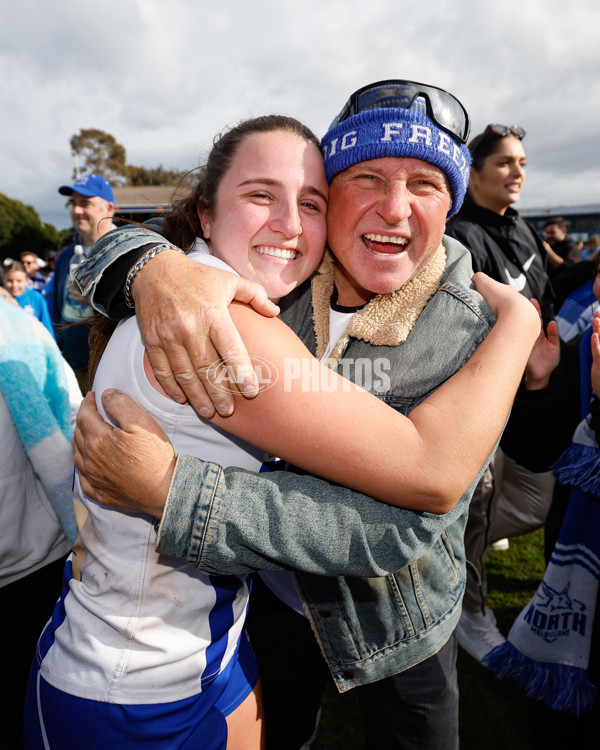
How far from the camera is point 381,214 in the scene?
5.04ft

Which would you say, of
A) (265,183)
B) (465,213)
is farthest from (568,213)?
(265,183)

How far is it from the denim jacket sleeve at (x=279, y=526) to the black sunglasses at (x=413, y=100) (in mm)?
1211

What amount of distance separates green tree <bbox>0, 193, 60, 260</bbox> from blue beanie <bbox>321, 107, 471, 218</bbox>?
3977cm

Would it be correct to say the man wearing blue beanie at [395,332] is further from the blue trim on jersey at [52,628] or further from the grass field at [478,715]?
the grass field at [478,715]

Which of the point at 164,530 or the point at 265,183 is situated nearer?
the point at 164,530

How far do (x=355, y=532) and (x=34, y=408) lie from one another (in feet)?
4.04

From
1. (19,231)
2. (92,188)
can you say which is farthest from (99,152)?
(92,188)

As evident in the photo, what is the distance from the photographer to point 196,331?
3.51 ft

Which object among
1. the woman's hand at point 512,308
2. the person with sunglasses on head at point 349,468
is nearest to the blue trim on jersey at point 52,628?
the person with sunglasses on head at point 349,468

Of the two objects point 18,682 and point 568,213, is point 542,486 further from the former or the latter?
point 568,213

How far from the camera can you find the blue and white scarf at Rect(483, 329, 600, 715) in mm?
2273

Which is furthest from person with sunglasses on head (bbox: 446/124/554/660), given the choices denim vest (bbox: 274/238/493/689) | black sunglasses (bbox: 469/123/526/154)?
denim vest (bbox: 274/238/493/689)

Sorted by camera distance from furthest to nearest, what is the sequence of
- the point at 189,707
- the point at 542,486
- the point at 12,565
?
the point at 542,486 < the point at 12,565 < the point at 189,707

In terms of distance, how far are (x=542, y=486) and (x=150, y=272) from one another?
345 centimetres
